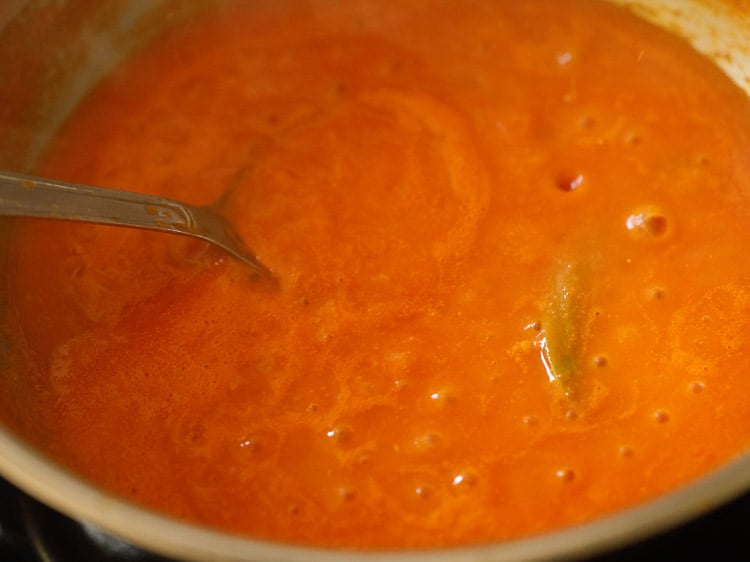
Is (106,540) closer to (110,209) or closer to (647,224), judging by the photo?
(110,209)

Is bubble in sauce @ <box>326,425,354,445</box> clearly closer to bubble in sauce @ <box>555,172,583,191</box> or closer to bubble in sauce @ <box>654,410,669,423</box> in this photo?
bubble in sauce @ <box>654,410,669,423</box>

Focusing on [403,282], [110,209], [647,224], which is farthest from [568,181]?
[110,209]

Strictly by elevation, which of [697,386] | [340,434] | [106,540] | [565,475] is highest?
[697,386]

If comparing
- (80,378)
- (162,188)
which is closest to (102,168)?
(162,188)

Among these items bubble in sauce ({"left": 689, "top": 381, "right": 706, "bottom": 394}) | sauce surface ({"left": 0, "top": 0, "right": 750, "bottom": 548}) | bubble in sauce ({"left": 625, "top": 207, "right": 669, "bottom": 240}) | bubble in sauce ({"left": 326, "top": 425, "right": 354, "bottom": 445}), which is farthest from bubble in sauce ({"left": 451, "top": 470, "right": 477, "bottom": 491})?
bubble in sauce ({"left": 625, "top": 207, "right": 669, "bottom": 240})

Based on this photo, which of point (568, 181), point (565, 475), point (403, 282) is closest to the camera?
point (565, 475)

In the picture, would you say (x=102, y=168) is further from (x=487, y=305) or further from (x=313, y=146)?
(x=487, y=305)

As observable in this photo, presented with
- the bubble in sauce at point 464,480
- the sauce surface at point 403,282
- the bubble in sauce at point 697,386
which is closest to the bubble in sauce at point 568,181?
the sauce surface at point 403,282
